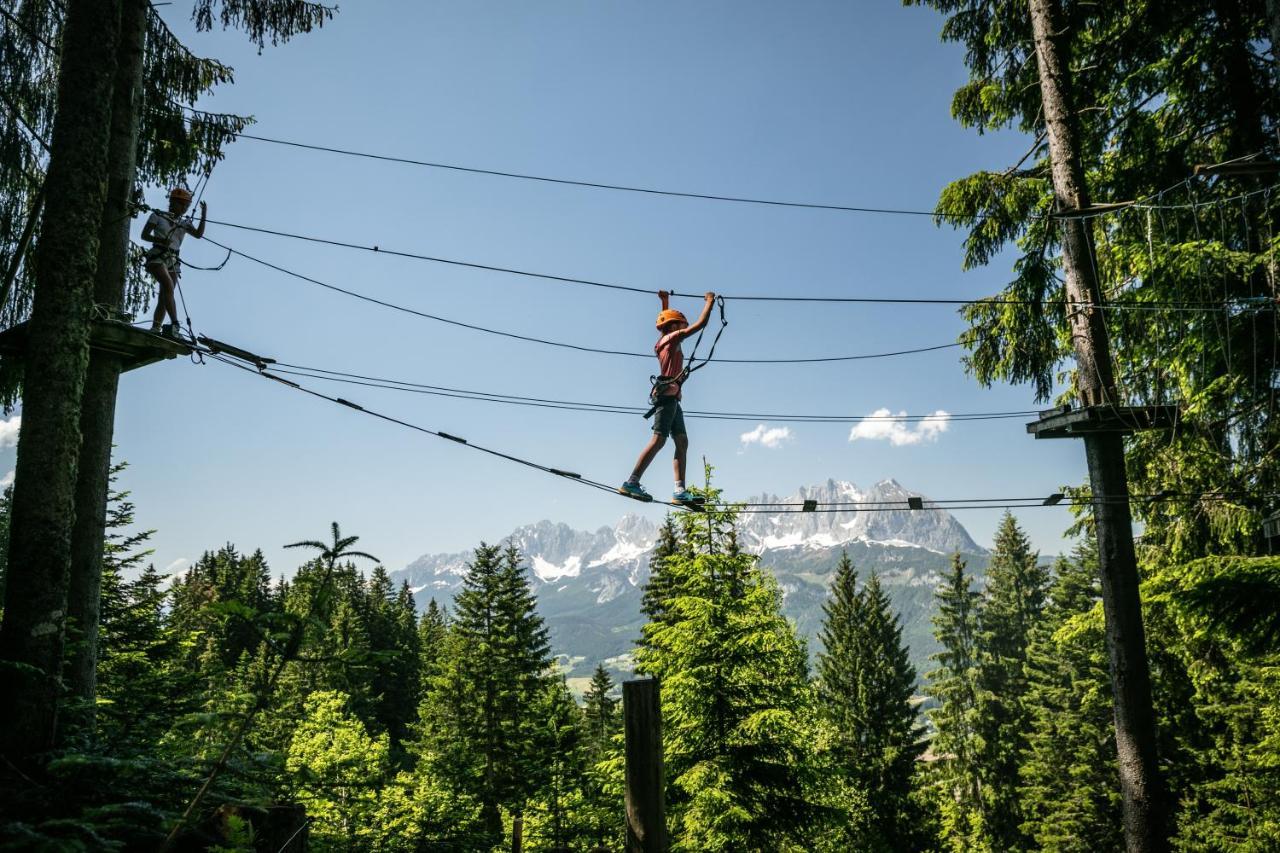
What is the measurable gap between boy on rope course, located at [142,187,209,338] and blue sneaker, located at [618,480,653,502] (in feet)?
18.4

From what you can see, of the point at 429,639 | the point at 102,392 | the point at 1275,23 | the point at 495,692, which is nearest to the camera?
the point at 1275,23

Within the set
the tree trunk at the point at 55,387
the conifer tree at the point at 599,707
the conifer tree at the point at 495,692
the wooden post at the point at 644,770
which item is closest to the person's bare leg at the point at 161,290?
the tree trunk at the point at 55,387

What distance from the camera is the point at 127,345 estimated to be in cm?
734

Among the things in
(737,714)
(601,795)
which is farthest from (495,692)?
(737,714)

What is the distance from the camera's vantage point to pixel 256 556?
7400 centimetres

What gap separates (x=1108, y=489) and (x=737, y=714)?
9.24 m

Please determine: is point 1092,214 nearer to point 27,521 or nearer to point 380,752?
point 27,521

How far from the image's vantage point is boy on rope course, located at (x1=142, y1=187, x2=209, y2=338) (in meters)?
8.30

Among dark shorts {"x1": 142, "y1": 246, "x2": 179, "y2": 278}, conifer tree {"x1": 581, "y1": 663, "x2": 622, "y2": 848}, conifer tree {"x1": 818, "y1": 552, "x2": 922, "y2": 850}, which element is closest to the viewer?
dark shorts {"x1": 142, "y1": 246, "x2": 179, "y2": 278}

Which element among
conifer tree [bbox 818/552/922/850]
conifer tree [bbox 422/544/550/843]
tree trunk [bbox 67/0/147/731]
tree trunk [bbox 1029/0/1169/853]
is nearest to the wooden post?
tree trunk [bbox 67/0/147/731]

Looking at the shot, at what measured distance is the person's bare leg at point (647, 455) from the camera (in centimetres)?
873

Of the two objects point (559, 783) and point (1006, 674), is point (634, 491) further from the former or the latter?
point (1006, 674)

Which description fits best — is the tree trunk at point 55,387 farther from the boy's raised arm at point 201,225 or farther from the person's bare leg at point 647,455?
Answer: the person's bare leg at point 647,455

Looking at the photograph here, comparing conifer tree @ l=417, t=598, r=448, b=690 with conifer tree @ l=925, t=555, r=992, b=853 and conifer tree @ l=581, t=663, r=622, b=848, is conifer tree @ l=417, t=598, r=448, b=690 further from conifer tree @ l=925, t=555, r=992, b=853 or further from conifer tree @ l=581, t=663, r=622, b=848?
conifer tree @ l=925, t=555, r=992, b=853
